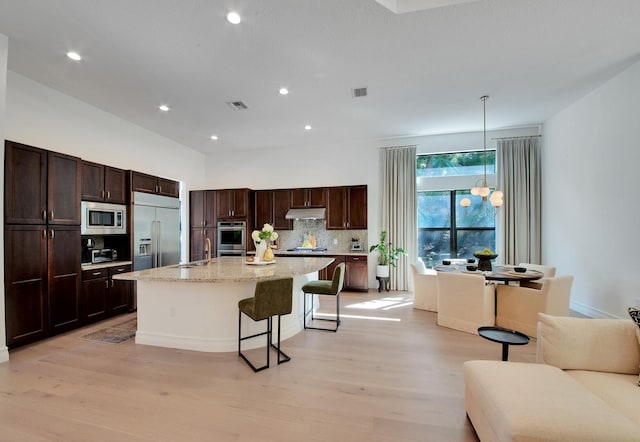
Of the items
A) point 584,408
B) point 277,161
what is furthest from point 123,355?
point 277,161

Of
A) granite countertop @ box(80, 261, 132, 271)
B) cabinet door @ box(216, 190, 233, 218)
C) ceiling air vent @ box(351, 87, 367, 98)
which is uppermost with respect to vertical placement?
ceiling air vent @ box(351, 87, 367, 98)

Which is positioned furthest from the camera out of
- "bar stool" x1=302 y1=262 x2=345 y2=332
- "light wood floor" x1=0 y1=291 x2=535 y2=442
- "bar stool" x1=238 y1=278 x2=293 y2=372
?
"bar stool" x1=302 y1=262 x2=345 y2=332

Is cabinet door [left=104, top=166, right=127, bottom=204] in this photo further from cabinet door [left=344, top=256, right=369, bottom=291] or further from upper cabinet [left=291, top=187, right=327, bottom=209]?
cabinet door [left=344, top=256, right=369, bottom=291]

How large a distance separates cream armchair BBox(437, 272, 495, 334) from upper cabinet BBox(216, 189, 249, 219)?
4.49m

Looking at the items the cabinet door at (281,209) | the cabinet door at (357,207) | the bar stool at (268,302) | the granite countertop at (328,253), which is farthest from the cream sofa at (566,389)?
the cabinet door at (281,209)

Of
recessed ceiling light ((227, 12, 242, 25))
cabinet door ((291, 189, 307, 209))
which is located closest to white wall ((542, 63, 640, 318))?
recessed ceiling light ((227, 12, 242, 25))

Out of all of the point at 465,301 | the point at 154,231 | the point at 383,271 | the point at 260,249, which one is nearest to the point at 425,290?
the point at 465,301

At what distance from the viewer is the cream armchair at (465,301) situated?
3785mm

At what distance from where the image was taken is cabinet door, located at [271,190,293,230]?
690cm

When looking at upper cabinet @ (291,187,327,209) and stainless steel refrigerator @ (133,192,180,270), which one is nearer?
stainless steel refrigerator @ (133,192,180,270)

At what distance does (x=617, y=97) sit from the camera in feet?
12.6

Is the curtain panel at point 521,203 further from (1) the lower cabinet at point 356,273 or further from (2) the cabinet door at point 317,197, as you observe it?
(2) the cabinet door at point 317,197

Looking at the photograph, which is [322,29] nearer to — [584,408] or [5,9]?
[5,9]

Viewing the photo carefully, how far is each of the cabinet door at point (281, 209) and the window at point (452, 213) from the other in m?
3.00
